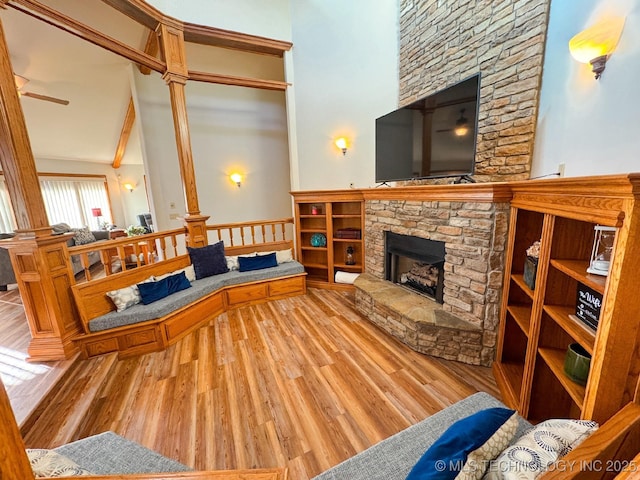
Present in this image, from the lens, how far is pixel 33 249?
2021 millimetres

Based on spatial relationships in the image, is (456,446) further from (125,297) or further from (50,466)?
(125,297)

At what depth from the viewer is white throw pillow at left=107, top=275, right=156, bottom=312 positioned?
2.56 metres

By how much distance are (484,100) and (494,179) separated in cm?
74

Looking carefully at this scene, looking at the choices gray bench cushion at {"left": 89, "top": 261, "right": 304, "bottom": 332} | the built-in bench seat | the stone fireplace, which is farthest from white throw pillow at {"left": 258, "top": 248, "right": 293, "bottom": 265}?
the stone fireplace

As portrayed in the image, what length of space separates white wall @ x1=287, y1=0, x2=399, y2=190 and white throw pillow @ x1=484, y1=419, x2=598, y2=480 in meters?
3.24

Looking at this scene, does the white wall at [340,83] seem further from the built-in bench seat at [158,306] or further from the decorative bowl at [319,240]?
the built-in bench seat at [158,306]

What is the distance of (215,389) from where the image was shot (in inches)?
81.4

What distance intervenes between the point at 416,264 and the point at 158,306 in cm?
292

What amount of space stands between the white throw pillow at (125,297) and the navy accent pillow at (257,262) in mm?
1289

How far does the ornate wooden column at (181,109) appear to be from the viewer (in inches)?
126

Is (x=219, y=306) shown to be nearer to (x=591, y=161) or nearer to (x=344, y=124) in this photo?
(x=344, y=124)

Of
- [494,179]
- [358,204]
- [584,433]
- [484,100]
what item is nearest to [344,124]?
[358,204]

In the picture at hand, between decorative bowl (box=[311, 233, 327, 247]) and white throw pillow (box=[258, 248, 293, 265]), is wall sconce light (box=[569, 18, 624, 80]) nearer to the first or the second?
decorative bowl (box=[311, 233, 327, 247])

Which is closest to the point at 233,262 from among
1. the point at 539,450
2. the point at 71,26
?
the point at 71,26
